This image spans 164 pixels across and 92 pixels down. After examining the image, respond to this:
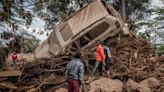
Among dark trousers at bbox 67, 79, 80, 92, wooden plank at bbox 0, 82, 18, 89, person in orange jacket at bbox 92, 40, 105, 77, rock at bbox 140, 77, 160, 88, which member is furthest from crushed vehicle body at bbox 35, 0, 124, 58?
dark trousers at bbox 67, 79, 80, 92

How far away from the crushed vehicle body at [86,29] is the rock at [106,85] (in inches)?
122

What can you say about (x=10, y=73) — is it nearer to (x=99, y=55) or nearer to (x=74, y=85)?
(x=99, y=55)

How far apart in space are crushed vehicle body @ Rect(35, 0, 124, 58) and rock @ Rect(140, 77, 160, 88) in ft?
10.7

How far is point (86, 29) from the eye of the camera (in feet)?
55.1

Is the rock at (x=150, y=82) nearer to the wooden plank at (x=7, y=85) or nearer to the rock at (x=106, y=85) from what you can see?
the rock at (x=106, y=85)

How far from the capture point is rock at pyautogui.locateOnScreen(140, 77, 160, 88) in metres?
14.1

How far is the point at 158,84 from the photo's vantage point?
556 inches

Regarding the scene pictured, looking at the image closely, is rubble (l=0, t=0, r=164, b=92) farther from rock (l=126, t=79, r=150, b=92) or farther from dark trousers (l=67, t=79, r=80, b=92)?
dark trousers (l=67, t=79, r=80, b=92)

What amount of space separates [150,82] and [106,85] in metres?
1.54

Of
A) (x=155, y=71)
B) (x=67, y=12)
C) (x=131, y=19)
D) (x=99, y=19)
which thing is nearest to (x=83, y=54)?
(x=99, y=19)

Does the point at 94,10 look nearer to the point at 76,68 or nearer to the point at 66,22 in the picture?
the point at 66,22

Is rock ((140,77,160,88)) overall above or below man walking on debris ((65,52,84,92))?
below

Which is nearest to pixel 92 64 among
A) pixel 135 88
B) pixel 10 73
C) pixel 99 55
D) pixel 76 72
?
pixel 99 55

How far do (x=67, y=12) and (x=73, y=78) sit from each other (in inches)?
845
